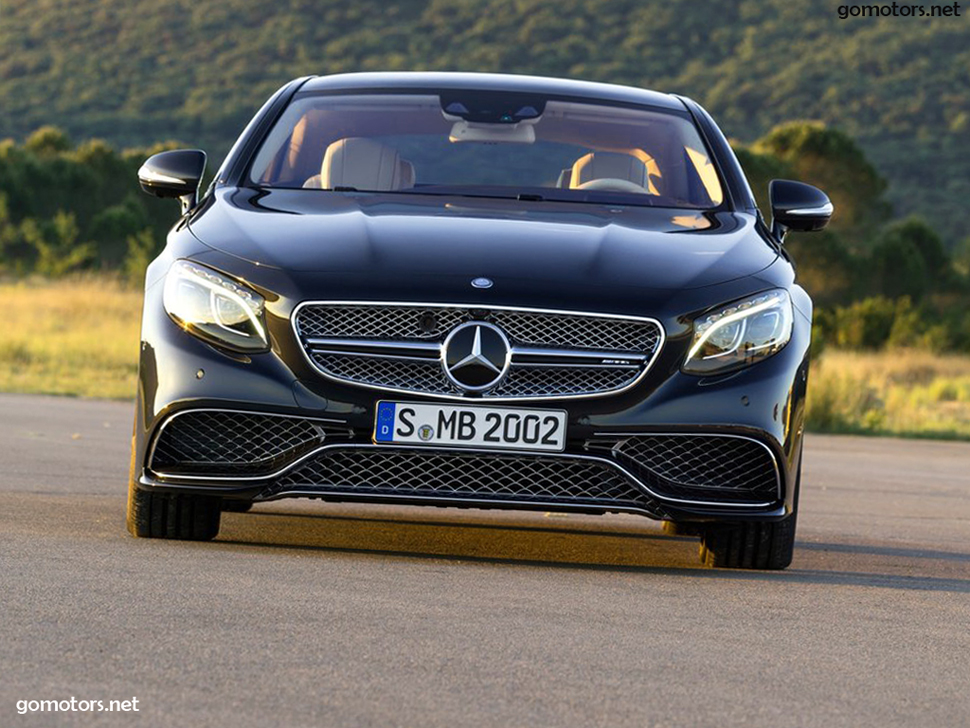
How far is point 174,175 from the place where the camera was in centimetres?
717

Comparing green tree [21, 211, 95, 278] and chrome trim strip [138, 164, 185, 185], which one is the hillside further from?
chrome trim strip [138, 164, 185, 185]

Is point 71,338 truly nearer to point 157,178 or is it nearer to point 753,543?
point 157,178

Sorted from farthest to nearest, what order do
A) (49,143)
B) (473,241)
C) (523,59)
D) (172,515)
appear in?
(523,59)
(49,143)
(172,515)
(473,241)

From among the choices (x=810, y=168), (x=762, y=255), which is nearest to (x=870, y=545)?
(x=762, y=255)

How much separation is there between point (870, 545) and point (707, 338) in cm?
236

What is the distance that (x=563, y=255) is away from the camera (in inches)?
244

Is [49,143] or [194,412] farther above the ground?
A: [194,412]

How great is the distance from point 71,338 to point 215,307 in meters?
20.6

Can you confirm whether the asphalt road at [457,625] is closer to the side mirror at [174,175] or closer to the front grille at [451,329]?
the front grille at [451,329]

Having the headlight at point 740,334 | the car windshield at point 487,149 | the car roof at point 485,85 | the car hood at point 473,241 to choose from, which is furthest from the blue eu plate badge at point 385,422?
the car roof at point 485,85

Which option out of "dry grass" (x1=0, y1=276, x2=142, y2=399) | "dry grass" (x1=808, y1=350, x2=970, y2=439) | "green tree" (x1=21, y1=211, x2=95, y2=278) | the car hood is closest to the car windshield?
the car hood

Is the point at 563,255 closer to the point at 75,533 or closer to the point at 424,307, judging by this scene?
the point at 424,307

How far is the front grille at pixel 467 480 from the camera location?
19.5 ft

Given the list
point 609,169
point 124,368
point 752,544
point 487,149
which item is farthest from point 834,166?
point 752,544
